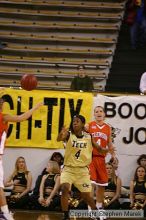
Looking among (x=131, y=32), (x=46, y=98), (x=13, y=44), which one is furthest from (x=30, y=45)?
(x=46, y=98)

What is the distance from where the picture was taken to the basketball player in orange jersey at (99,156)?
11.6 metres

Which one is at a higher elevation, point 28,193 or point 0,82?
point 0,82

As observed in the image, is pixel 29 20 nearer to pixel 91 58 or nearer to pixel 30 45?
pixel 30 45

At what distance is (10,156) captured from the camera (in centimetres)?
1317

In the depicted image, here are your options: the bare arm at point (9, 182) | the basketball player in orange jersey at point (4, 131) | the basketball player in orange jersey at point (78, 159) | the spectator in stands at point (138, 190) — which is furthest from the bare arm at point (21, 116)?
the spectator in stands at point (138, 190)

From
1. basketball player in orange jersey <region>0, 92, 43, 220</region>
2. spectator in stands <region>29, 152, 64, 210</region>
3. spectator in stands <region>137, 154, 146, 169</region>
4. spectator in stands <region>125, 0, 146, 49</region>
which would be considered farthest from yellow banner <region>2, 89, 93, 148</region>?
spectator in stands <region>125, 0, 146, 49</region>

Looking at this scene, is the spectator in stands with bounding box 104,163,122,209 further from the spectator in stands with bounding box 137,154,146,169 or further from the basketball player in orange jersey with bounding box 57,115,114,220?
the basketball player in orange jersey with bounding box 57,115,114,220

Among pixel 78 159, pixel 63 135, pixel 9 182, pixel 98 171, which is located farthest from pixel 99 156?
Answer: pixel 9 182

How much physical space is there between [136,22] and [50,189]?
6922 millimetres

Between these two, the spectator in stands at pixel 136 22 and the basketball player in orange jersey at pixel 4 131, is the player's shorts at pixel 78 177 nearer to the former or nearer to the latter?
the basketball player in orange jersey at pixel 4 131

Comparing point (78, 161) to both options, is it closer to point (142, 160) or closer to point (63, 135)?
point (63, 135)

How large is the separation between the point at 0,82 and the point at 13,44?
4.91ft

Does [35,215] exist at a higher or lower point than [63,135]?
lower

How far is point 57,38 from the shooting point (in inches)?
736
